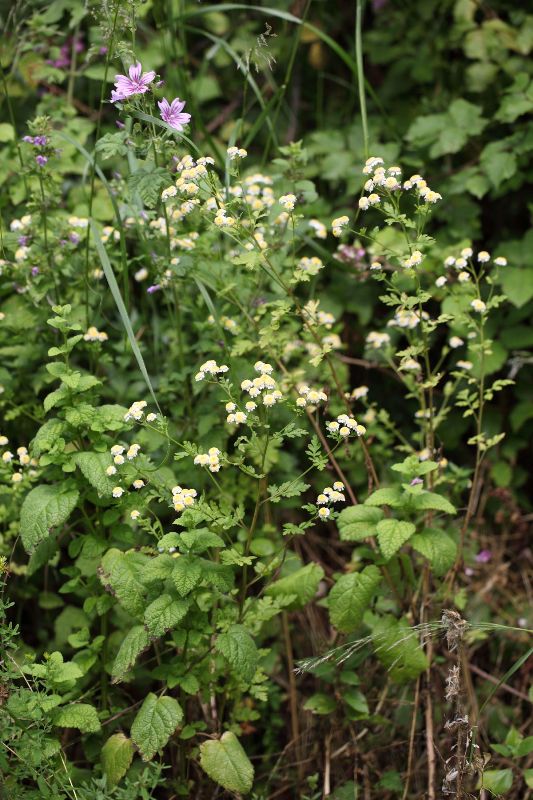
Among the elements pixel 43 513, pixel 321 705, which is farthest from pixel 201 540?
pixel 321 705

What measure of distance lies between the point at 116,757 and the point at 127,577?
39cm

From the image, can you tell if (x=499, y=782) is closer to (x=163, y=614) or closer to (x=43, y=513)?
(x=163, y=614)

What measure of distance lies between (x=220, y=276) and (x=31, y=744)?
47.9 inches

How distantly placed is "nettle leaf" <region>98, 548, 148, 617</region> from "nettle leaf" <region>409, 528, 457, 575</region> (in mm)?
613

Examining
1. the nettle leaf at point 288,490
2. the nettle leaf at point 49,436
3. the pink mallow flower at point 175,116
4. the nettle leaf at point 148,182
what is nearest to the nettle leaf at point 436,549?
the nettle leaf at point 288,490

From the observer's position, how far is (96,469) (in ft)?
6.39

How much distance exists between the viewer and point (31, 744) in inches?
70.8

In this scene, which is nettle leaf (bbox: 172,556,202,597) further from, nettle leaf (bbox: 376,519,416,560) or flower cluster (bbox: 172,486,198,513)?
nettle leaf (bbox: 376,519,416,560)

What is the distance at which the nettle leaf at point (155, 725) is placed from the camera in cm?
182

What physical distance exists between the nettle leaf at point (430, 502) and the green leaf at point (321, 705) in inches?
22.7

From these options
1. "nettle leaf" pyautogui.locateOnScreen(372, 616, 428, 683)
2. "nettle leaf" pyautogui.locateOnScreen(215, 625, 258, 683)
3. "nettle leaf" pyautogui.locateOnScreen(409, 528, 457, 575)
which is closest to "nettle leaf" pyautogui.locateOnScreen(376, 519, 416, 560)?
"nettle leaf" pyautogui.locateOnScreen(409, 528, 457, 575)

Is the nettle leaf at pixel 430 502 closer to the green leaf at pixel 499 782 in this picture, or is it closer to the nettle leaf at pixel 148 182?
the green leaf at pixel 499 782

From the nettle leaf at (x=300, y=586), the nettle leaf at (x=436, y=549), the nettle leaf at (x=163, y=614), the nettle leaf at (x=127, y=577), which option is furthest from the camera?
the nettle leaf at (x=300, y=586)

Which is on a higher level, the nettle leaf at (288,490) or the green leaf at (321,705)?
the nettle leaf at (288,490)
